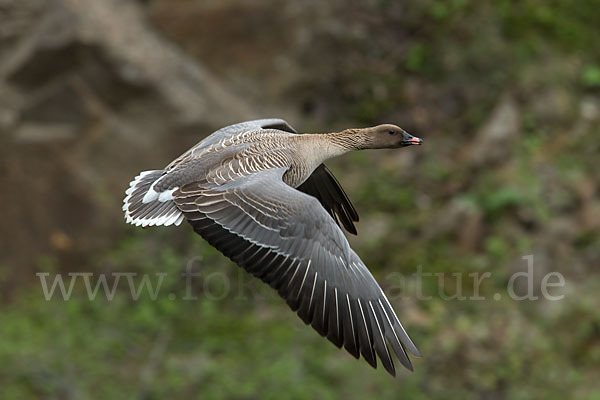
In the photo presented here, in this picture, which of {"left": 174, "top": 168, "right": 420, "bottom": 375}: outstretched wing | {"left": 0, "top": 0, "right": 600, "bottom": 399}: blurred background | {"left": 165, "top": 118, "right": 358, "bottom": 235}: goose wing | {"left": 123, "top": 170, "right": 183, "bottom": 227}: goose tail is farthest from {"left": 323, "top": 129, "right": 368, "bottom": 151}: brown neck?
{"left": 0, "top": 0, "right": 600, "bottom": 399}: blurred background

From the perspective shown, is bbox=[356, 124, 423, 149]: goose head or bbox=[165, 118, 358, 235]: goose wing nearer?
bbox=[356, 124, 423, 149]: goose head

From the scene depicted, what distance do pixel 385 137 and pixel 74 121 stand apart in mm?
5229

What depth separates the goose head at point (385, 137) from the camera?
757 centimetres

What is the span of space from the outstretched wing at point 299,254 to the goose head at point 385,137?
121 cm

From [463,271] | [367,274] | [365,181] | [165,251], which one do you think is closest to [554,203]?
[463,271]

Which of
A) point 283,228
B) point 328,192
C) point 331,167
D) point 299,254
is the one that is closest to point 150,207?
point 283,228

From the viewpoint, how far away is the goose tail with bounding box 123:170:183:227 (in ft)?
22.3

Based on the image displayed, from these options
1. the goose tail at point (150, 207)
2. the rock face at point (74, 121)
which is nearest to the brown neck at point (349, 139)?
the goose tail at point (150, 207)

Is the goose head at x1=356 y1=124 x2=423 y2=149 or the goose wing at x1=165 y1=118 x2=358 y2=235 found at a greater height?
the goose head at x1=356 y1=124 x2=423 y2=149

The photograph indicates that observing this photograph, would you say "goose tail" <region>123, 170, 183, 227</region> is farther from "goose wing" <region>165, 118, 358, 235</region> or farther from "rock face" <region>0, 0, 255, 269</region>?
"rock face" <region>0, 0, 255, 269</region>

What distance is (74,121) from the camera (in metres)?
11.6

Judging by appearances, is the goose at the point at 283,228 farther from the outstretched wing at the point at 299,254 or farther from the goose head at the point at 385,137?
the goose head at the point at 385,137

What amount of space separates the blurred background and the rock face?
0.02m

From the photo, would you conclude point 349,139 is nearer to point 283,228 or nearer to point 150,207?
point 283,228
